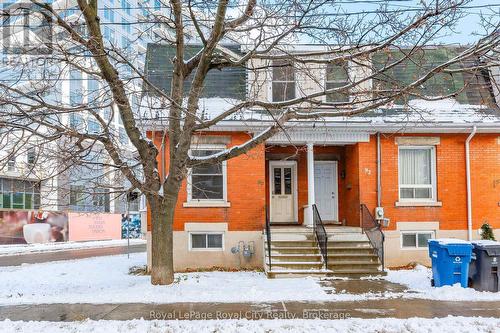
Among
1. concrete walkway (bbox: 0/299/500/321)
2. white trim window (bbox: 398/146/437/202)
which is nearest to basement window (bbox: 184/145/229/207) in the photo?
concrete walkway (bbox: 0/299/500/321)

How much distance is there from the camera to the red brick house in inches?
536

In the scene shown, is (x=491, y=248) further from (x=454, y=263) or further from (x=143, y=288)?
(x=143, y=288)

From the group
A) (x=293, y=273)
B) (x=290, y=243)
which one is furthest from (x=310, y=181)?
(x=293, y=273)

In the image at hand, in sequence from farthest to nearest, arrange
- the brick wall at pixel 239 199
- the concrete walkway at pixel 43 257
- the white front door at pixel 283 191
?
1. the concrete walkway at pixel 43 257
2. the white front door at pixel 283 191
3. the brick wall at pixel 239 199

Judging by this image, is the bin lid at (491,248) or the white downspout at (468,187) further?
the white downspout at (468,187)

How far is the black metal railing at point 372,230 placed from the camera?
41.0ft

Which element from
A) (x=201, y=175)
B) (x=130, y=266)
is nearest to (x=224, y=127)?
(x=201, y=175)

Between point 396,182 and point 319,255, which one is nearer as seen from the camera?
point 319,255

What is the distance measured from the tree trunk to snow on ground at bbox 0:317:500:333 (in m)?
2.83

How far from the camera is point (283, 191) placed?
1595 cm

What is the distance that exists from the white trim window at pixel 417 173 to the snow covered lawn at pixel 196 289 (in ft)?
7.94

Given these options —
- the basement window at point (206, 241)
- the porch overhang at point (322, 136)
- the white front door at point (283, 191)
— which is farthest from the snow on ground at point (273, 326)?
the white front door at point (283, 191)

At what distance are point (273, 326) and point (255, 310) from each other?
3.62 ft

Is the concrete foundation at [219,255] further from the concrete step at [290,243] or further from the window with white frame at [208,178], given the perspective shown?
the window with white frame at [208,178]
